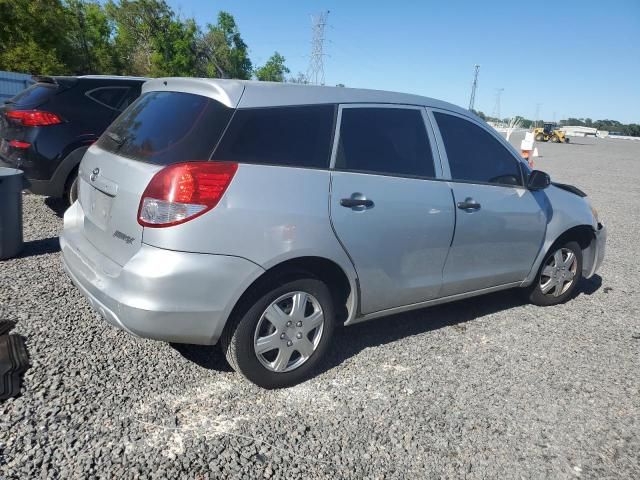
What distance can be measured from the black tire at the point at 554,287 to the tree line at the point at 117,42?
16.6 metres

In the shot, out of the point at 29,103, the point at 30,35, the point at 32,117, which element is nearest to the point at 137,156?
the point at 32,117

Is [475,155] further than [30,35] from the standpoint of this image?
No

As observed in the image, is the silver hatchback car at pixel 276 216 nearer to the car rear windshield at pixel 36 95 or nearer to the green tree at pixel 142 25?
the car rear windshield at pixel 36 95

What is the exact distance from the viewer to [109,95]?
6.39 m

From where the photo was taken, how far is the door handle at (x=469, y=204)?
12.2ft

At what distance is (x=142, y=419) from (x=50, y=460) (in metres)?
0.48

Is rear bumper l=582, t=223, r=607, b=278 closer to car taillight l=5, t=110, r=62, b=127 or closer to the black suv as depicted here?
the black suv

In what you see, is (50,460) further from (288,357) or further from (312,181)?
(312,181)

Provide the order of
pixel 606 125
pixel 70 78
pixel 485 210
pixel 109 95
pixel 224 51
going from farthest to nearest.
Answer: pixel 606 125 < pixel 224 51 < pixel 109 95 < pixel 70 78 < pixel 485 210

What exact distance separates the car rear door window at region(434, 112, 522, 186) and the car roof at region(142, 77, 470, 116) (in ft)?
1.45

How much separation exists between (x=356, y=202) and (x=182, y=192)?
106cm

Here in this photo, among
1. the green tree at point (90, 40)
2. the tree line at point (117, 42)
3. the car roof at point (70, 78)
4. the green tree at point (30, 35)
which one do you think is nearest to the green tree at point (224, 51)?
the tree line at point (117, 42)

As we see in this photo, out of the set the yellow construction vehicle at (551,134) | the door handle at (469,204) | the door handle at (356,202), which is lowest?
the door handle at (469,204)

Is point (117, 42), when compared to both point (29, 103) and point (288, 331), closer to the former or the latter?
point (29, 103)
